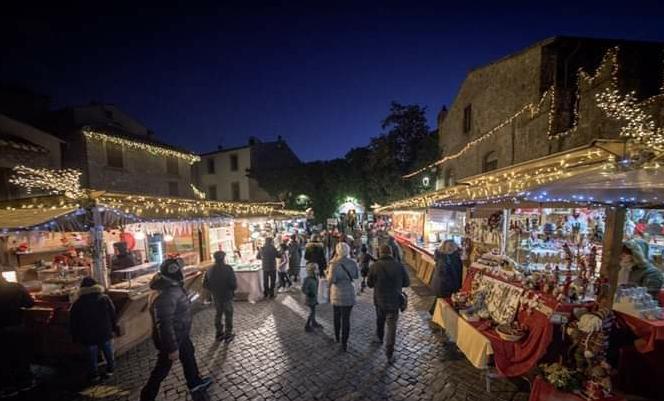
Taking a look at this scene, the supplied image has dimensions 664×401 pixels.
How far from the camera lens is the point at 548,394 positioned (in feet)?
10.4

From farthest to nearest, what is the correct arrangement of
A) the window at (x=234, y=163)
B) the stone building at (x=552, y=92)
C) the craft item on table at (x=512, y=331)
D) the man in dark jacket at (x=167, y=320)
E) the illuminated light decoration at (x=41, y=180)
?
the window at (x=234, y=163)
the illuminated light decoration at (x=41, y=180)
the stone building at (x=552, y=92)
the craft item on table at (x=512, y=331)
the man in dark jacket at (x=167, y=320)

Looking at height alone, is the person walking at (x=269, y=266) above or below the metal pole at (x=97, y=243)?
below

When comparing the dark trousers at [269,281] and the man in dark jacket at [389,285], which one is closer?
the man in dark jacket at [389,285]

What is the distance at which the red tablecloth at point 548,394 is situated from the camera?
304 cm

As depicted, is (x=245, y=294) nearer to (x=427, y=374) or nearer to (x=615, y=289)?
(x=427, y=374)

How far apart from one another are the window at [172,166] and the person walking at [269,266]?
1387 cm

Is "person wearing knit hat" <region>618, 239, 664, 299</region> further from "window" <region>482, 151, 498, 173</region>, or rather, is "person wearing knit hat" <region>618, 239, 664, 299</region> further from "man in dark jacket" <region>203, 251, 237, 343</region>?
"window" <region>482, 151, 498, 173</region>

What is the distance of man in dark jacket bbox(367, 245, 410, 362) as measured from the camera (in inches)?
187

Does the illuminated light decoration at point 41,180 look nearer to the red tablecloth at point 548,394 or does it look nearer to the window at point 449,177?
the red tablecloth at point 548,394

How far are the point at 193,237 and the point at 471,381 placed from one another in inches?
379

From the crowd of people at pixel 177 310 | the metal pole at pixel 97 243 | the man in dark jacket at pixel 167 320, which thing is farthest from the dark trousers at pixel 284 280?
the man in dark jacket at pixel 167 320

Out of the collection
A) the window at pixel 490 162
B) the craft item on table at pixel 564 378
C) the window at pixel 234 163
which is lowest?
the craft item on table at pixel 564 378

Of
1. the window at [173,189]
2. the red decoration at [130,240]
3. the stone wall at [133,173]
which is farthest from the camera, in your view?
the window at [173,189]

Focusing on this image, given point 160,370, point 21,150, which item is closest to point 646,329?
point 160,370
